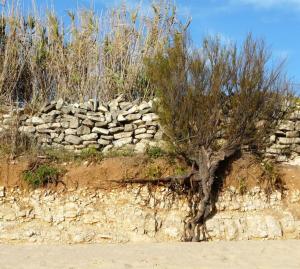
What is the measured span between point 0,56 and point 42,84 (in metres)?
1.34

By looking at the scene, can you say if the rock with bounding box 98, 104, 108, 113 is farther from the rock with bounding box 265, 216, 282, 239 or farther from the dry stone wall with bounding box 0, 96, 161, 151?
the rock with bounding box 265, 216, 282, 239

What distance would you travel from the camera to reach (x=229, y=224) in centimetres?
1030

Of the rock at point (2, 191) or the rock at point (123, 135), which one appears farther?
the rock at point (123, 135)

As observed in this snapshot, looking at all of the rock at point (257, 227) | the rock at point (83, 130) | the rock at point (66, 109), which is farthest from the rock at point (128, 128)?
the rock at point (257, 227)

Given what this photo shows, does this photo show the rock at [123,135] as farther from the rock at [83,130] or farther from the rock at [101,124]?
the rock at [83,130]

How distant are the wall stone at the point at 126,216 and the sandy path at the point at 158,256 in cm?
52

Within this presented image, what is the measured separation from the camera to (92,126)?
1148cm

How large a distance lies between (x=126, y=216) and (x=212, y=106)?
2.98 meters

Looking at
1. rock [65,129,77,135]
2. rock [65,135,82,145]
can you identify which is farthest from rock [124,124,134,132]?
rock [65,129,77,135]

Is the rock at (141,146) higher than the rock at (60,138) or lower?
lower

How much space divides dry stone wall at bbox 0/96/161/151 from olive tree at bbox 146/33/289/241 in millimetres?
627

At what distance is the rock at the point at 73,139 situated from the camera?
11312 millimetres

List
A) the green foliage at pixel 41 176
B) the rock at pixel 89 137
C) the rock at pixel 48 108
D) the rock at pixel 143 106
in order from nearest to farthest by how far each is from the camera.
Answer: the green foliage at pixel 41 176, the rock at pixel 89 137, the rock at pixel 143 106, the rock at pixel 48 108

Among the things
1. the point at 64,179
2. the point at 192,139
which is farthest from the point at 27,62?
the point at 192,139
